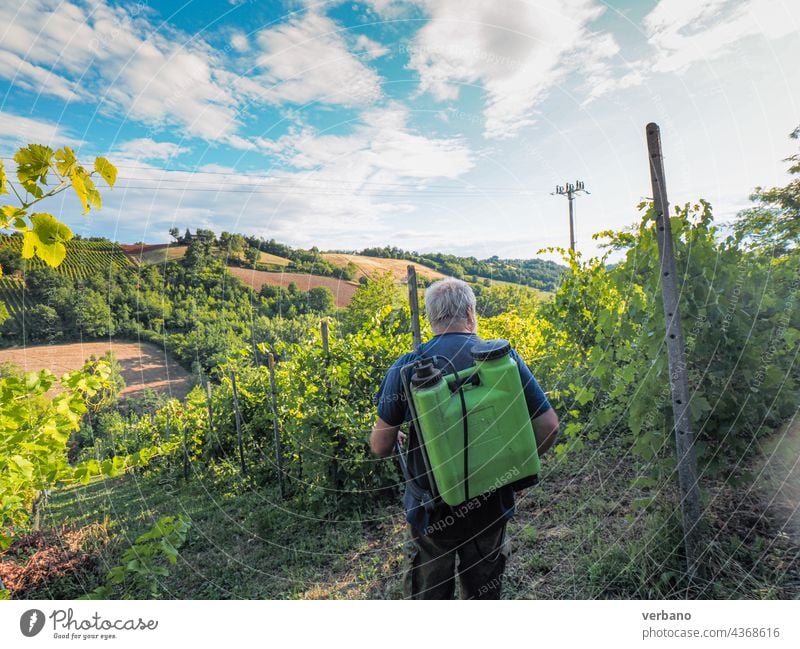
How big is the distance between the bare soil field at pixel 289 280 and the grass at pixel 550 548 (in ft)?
4.16

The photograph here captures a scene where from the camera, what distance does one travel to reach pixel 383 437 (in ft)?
3.98

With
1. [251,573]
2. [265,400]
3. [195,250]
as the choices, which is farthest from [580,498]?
[265,400]

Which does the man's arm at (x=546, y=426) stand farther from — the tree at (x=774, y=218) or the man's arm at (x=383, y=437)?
the tree at (x=774, y=218)

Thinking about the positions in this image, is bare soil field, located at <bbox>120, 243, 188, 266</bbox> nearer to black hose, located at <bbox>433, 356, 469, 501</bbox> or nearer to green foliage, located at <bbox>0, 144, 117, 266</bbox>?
green foliage, located at <bbox>0, 144, 117, 266</bbox>

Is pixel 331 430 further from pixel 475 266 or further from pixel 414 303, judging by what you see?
pixel 475 266

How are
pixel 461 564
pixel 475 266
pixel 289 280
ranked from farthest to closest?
1. pixel 289 280
2. pixel 475 266
3. pixel 461 564

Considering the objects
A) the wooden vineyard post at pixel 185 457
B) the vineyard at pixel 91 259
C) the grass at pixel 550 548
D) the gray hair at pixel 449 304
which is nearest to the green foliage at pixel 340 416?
the grass at pixel 550 548

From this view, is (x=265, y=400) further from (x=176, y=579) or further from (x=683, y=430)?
(x=683, y=430)

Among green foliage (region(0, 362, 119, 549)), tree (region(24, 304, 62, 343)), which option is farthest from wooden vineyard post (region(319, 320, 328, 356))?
green foliage (region(0, 362, 119, 549))

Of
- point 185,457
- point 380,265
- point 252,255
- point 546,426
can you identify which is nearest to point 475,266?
point 380,265

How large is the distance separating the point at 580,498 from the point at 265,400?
15.8ft

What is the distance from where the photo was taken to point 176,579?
107 inches

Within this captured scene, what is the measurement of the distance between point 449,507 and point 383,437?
29 cm

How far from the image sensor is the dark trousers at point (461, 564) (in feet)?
4.14
